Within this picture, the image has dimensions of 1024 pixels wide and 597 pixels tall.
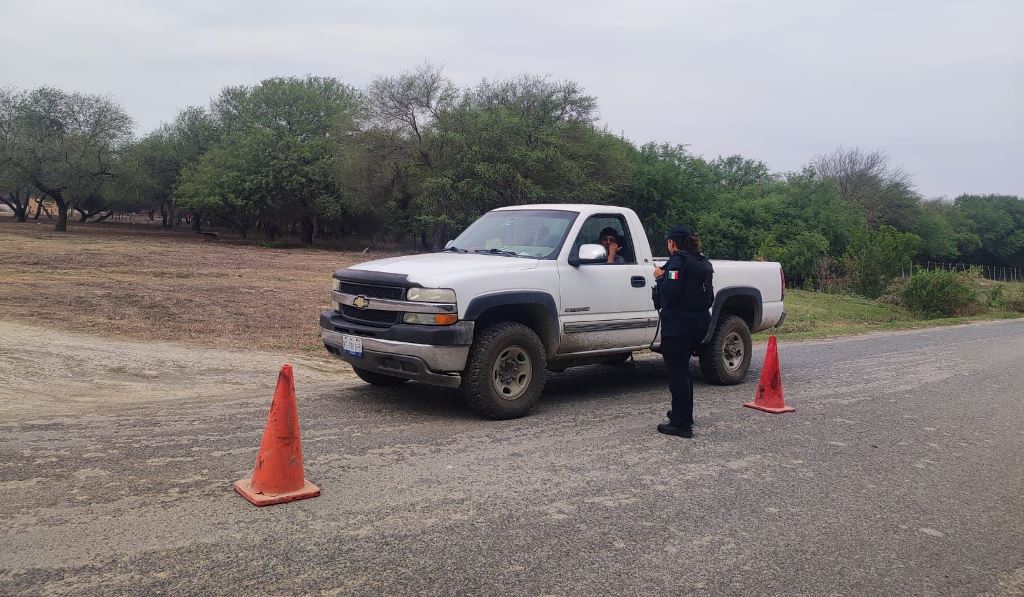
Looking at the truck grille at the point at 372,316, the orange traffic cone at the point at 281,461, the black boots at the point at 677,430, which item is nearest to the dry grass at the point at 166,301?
the truck grille at the point at 372,316

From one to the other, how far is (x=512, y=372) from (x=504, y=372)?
0.30 ft

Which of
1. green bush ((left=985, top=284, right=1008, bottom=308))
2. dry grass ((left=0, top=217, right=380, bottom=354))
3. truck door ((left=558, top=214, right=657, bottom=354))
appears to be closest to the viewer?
truck door ((left=558, top=214, right=657, bottom=354))

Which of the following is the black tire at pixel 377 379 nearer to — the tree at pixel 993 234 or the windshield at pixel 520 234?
the windshield at pixel 520 234

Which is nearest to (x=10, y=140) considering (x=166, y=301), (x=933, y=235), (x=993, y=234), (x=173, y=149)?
(x=173, y=149)

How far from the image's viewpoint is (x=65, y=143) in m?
53.7

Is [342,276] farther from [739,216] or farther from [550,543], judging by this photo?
[739,216]

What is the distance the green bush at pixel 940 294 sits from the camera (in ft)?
90.7

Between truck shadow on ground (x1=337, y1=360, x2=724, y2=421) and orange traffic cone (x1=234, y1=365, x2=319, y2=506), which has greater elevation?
orange traffic cone (x1=234, y1=365, x2=319, y2=506)

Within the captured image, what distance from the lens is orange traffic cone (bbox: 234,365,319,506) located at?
479cm

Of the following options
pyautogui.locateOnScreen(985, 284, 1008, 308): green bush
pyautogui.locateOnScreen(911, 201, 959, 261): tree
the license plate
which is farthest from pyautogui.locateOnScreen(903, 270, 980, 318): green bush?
pyautogui.locateOnScreen(911, 201, 959, 261): tree

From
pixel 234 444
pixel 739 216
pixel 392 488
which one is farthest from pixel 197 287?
pixel 739 216

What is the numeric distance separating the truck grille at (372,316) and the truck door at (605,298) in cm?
169

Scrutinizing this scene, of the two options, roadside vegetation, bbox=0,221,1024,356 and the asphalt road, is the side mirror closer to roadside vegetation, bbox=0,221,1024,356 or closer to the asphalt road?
the asphalt road

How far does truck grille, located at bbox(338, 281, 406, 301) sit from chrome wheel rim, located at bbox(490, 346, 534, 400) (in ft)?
3.63
